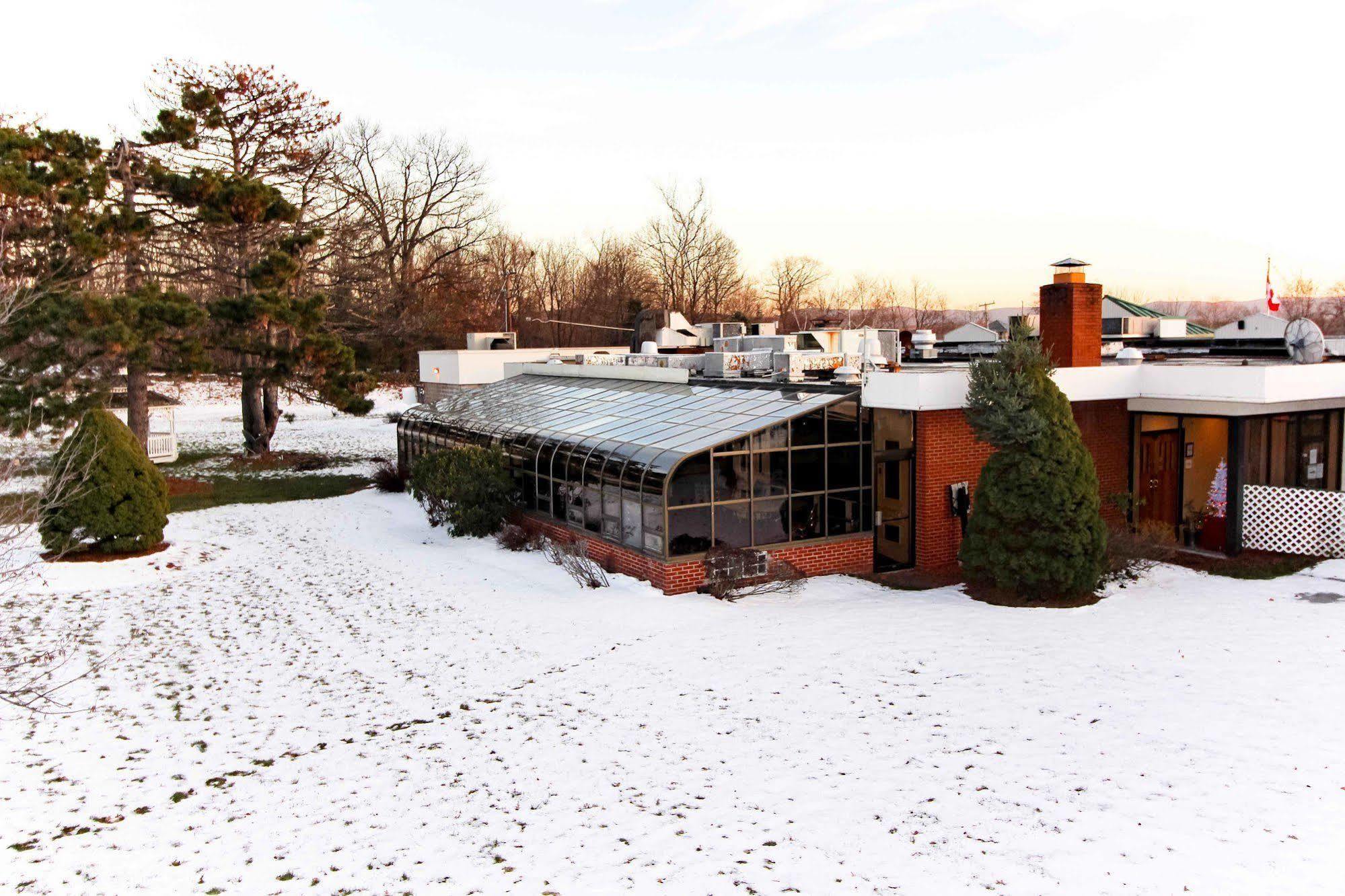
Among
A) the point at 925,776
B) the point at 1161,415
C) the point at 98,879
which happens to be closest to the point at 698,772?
the point at 925,776

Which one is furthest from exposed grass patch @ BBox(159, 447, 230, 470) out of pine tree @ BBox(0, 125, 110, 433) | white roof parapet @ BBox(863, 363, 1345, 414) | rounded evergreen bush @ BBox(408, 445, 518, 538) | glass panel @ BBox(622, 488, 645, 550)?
white roof parapet @ BBox(863, 363, 1345, 414)

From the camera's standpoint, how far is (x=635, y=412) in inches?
733

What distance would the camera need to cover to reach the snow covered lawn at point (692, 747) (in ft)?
23.9

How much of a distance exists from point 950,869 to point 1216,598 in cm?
908

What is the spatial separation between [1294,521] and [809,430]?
8.32 m

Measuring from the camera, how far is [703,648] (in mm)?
12195

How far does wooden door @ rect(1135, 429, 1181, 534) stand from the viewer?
18.5 m

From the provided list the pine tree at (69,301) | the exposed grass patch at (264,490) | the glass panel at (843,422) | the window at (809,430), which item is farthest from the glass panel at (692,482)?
the exposed grass patch at (264,490)

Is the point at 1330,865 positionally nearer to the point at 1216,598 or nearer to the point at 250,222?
the point at 1216,598

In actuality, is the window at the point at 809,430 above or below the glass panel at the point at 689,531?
above

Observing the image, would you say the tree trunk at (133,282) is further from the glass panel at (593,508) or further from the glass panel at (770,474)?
the glass panel at (770,474)

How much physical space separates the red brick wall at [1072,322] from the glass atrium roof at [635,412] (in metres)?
4.32

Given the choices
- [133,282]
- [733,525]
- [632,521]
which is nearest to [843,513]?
[733,525]

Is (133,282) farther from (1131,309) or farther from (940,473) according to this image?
(1131,309)
